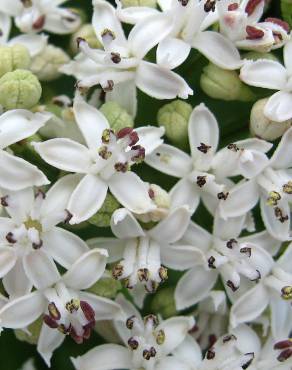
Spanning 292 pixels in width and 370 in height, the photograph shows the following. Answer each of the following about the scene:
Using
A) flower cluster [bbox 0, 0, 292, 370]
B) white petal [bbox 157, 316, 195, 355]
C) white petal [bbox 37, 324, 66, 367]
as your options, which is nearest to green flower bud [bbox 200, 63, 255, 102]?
flower cluster [bbox 0, 0, 292, 370]

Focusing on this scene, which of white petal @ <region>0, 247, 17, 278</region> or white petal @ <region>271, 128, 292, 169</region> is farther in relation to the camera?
white petal @ <region>271, 128, 292, 169</region>

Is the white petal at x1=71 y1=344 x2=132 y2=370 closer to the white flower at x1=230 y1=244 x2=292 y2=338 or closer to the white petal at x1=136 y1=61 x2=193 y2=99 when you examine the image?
the white flower at x1=230 y1=244 x2=292 y2=338

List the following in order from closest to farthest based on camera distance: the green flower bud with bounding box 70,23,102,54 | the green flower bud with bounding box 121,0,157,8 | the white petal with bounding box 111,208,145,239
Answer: the white petal with bounding box 111,208,145,239, the green flower bud with bounding box 121,0,157,8, the green flower bud with bounding box 70,23,102,54

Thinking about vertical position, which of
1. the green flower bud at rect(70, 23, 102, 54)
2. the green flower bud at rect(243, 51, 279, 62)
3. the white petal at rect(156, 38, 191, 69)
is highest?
the white petal at rect(156, 38, 191, 69)

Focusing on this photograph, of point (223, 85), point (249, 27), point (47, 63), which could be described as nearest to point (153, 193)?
point (223, 85)

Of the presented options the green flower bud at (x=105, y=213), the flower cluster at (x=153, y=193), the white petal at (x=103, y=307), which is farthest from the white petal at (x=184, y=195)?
the white petal at (x=103, y=307)

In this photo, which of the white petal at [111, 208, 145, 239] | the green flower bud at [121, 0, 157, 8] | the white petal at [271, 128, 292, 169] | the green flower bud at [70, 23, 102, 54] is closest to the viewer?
the white petal at [111, 208, 145, 239]
